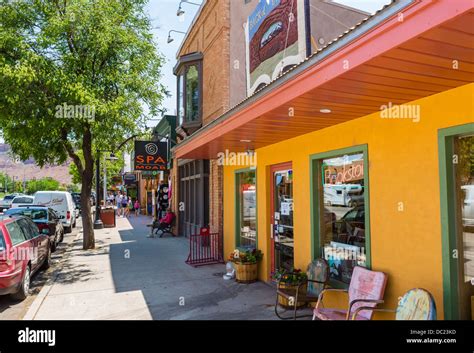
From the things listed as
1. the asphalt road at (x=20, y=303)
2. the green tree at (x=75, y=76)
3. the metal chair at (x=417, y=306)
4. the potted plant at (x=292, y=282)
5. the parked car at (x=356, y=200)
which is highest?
the green tree at (x=75, y=76)

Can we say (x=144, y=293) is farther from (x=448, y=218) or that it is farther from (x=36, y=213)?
(x=36, y=213)

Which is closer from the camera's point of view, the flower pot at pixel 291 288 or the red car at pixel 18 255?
the flower pot at pixel 291 288

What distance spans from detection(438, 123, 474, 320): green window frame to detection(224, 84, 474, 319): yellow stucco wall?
3.0 inches

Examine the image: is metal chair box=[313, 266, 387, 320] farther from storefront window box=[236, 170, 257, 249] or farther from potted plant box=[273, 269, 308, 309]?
storefront window box=[236, 170, 257, 249]

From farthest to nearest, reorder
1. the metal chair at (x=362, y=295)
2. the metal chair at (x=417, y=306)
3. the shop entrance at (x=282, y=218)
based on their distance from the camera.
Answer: the shop entrance at (x=282, y=218) < the metal chair at (x=362, y=295) < the metal chair at (x=417, y=306)

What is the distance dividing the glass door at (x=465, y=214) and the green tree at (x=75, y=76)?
8.17 meters

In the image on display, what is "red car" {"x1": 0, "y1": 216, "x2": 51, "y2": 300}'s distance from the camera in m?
5.93

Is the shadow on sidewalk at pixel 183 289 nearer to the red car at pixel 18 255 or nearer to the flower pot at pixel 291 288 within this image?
the flower pot at pixel 291 288

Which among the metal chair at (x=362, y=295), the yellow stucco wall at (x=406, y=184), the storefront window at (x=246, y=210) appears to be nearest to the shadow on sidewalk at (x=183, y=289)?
the storefront window at (x=246, y=210)

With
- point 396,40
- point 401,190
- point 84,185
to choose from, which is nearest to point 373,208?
point 401,190

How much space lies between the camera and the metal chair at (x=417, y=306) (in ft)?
11.4

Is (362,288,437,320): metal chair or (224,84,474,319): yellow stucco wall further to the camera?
(224,84,474,319): yellow stucco wall

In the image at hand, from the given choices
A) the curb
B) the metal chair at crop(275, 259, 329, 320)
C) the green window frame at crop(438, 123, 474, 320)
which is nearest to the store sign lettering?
the metal chair at crop(275, 259, 329, 320)
